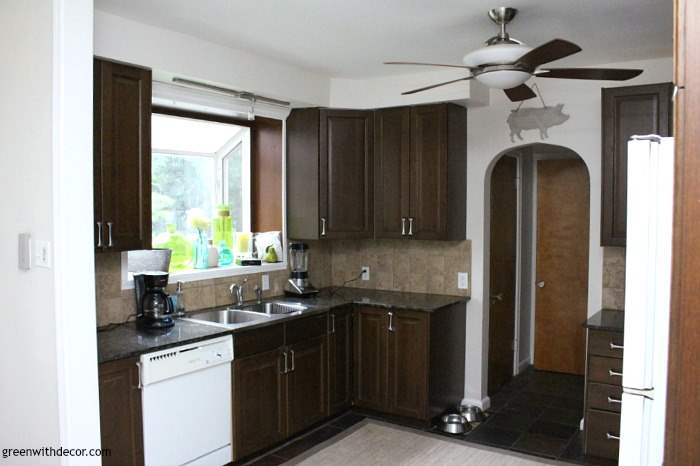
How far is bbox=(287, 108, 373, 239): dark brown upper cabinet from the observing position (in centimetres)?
443

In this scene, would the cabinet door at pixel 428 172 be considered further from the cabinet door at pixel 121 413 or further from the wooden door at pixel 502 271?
the cabinet door at pixel 121 413

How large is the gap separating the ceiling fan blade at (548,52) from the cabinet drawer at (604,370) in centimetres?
188

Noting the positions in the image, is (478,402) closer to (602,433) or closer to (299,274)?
(602,433)

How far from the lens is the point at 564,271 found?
5.51m

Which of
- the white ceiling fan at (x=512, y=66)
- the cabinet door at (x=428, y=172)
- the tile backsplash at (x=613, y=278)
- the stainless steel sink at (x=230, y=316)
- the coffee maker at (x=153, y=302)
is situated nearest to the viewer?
the white ceiling fan at (x=512, y=66)

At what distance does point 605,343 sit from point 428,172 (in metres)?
1.71

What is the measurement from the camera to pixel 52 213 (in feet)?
7.46

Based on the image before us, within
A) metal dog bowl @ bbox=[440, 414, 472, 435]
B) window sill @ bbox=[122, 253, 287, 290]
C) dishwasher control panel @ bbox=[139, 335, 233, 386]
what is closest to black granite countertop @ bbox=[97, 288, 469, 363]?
dishwasher control panel @ bbox=[139, 335, 233, 386]

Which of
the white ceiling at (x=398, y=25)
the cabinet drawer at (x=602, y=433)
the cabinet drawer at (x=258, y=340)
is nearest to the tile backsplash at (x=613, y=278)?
the cabinet drawer at (x=602, y=433)

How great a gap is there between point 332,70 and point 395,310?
1.83 m

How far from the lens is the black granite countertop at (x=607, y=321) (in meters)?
3.45

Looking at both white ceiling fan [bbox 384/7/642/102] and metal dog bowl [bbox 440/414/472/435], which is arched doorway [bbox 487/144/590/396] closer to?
metal dog bowl [bbox 440/414/472/435]

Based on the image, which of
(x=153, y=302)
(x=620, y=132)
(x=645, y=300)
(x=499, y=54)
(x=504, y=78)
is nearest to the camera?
(x=645, y=300)

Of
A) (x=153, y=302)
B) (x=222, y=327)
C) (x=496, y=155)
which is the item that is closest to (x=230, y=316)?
→ (x=222, y=327)
